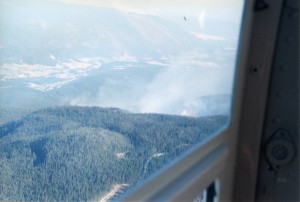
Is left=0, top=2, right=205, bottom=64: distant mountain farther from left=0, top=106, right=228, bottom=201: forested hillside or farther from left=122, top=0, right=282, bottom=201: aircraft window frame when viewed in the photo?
left=122, top=0, right=282, bottom=201: aircraft window frame

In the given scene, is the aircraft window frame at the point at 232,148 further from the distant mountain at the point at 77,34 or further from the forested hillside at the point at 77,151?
the distant mountain at the point at 77,34

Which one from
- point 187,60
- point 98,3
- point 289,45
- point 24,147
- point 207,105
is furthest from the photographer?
point 289,45

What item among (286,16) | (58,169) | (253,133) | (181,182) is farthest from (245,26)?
(58,169)

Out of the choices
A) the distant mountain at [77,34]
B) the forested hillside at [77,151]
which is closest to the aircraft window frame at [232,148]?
the forested hillside at [77,151]

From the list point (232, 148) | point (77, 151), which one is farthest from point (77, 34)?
point (232, 148)

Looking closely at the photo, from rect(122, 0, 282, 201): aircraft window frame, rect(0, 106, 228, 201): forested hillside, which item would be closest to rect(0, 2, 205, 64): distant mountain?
rect(0, 106, 228, 201): forested hillside

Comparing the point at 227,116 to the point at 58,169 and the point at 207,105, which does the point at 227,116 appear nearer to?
the point at 207,105

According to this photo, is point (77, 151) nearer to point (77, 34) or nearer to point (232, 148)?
point (77, 34)

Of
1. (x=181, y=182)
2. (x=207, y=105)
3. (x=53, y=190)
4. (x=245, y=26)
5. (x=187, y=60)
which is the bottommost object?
(x=181, y=182)
